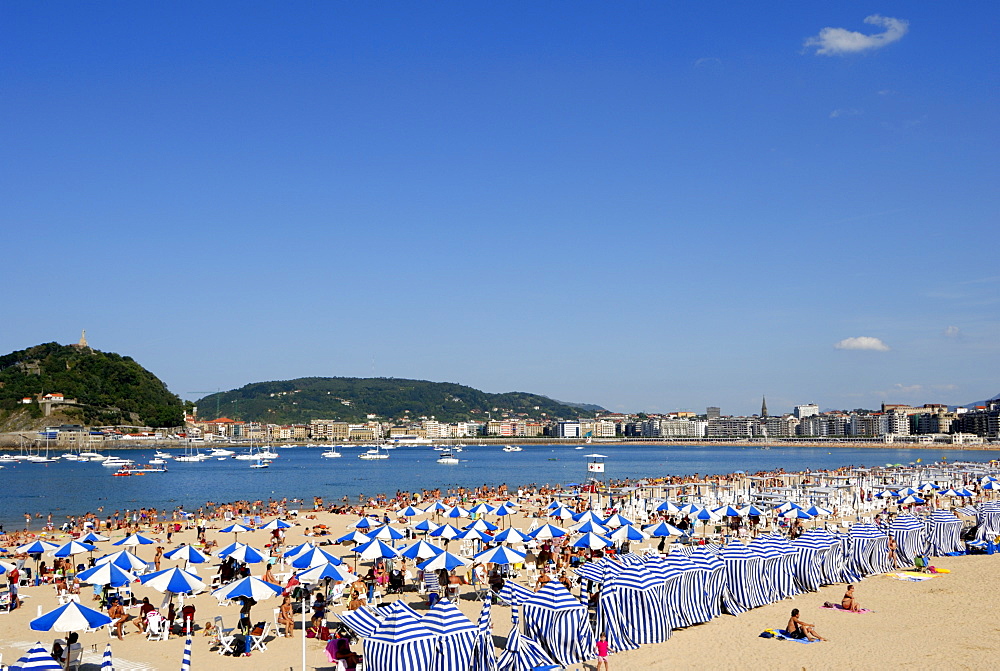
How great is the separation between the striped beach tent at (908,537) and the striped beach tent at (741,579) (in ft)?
19.8

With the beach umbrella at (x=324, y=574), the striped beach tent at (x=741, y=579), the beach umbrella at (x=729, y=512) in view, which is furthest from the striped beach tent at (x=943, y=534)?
the beach umbrella at (x=324, y=574)

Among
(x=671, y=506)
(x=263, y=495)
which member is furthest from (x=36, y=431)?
(x=671, y=506)

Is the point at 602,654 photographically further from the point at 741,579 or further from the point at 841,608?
the point at 841,608

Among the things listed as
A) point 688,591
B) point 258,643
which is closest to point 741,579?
point 688,591

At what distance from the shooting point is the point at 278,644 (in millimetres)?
13773

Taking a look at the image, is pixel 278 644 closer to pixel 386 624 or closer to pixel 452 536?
pixel 386 624

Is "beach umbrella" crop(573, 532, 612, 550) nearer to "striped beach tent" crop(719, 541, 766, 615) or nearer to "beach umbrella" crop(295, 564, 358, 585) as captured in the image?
"striped beach tent" crop(719, 541, 766, 615)

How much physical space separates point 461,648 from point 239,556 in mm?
8321

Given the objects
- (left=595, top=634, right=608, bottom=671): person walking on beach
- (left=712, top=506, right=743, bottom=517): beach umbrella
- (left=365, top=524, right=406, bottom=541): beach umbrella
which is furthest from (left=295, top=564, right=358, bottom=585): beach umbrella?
(left=712, top=506, right=743, bottom=517): beach umbrella

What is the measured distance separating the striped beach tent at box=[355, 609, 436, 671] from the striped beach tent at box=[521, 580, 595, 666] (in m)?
2.49

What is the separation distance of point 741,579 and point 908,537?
7.36 metres

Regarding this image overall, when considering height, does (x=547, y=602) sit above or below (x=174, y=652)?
above

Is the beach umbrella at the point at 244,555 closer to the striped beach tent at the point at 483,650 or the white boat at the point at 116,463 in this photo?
the striped beach tent at the point at 483,650

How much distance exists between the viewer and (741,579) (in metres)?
15.8
